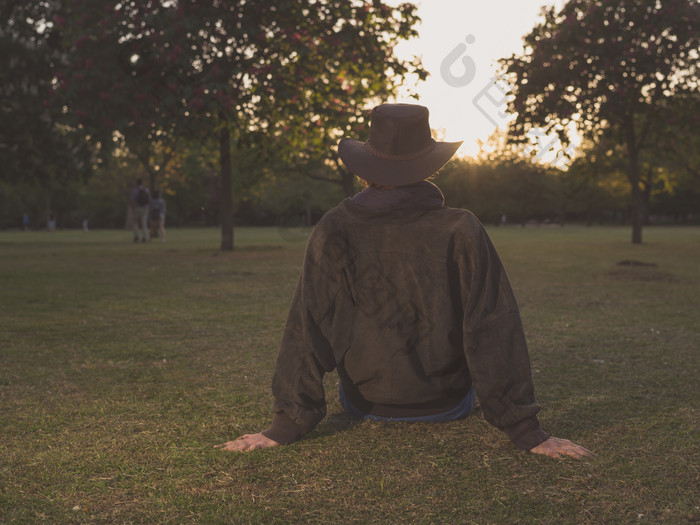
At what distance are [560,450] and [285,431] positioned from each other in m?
1.39

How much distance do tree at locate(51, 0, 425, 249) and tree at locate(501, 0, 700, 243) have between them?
121 inches

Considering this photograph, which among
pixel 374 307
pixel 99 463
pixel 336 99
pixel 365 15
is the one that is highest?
pixel 365 15

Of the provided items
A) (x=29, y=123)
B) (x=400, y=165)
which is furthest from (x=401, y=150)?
(x=29, y=123)

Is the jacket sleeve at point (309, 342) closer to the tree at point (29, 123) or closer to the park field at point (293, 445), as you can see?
the park field at point (293, 445)

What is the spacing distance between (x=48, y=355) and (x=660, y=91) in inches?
680

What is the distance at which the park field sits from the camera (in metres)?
2.70

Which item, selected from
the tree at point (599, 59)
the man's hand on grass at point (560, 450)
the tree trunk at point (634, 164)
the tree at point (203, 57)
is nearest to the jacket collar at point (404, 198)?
the man's hand on grass at point (560, 450)

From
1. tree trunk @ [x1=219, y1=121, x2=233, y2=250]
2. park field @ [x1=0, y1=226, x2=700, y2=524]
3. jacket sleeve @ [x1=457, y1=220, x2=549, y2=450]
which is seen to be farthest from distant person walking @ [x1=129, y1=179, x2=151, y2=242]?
jacket sleeve @ [x1=457, y1=220, x2=549, y2=450]

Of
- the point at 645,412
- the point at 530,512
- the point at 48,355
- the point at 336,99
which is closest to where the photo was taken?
the point at 530,512

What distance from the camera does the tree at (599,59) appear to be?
16.1 meters

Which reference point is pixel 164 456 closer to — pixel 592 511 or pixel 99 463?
pixel 99 463

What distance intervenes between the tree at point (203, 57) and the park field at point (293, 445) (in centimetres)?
785

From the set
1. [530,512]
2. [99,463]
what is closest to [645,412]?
[530,512]

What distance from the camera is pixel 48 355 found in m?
5.71
